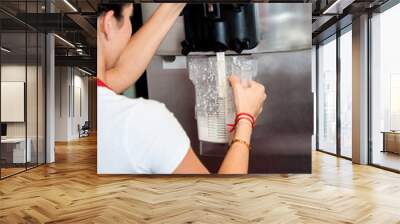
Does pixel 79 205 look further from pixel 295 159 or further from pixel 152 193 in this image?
pixel 295 159

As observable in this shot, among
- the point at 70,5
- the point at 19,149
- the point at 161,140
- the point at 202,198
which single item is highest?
the point at 70,5

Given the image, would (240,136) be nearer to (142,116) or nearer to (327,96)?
(142,116)

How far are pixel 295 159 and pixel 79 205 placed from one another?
3429 mm

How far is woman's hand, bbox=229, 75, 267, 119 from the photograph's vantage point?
6.11 meters

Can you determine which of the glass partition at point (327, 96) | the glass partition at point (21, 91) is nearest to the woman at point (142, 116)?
the glass partition at point (21, 91)

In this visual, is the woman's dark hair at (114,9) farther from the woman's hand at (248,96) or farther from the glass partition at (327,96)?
the glass partition at (327,96)

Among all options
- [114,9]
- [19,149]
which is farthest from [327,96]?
[19,149]

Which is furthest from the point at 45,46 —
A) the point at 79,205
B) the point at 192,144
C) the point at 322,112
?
the point at 322,112

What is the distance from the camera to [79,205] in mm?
4465

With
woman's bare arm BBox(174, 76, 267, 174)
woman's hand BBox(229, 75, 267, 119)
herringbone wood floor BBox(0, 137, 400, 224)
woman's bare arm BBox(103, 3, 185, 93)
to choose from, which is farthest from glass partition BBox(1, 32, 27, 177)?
woman's hand BBox(229, 75, 267, 119)

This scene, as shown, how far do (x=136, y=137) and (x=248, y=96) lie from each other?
74.2 inches

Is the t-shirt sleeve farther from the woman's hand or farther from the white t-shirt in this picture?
the woman's hand

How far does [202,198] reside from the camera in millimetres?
4816

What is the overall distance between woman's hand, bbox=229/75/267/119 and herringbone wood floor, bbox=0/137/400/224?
113cm
